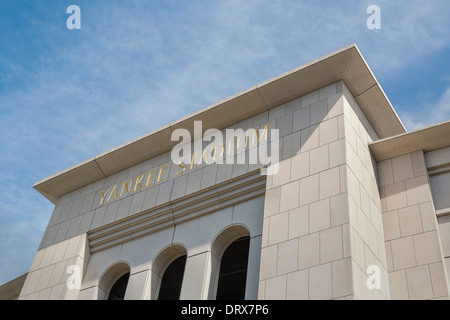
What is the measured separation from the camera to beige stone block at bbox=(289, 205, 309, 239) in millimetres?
14156

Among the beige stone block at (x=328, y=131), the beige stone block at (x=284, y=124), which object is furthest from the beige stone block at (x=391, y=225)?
the beige stone block at (x=284, y=124)

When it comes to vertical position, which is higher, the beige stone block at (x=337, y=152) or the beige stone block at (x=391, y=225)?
the beige stone block at (x=337, y=152)

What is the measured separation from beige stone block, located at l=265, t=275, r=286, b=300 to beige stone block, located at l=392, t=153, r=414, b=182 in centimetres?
550

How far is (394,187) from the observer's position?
16.7 metres

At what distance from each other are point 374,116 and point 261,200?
502 centimetres

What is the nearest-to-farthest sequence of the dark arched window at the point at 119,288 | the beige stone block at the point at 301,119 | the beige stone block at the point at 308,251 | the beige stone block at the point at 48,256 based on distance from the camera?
the beige stone block at the point at 308,251, the beige stone block at the point at 301,119, the dark arched window at the point at 119,288, the beige stone block at the point at 48,256

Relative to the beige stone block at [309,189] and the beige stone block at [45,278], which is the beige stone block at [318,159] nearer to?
the beige stone block at [309,189]

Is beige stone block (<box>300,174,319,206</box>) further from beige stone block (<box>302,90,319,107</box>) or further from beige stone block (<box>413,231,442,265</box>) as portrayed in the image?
beige stone block (<box>302,90,319,107</box>)

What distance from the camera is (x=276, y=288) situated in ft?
44.0

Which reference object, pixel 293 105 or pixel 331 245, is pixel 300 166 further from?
pixel 331 245

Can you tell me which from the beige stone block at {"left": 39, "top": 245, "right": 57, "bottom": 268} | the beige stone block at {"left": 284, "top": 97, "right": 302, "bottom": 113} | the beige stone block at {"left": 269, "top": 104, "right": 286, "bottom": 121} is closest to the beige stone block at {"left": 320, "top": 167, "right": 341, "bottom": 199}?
the beige stone block at {"left": 284, "top": 97, "right": 302, "bottom": 113}

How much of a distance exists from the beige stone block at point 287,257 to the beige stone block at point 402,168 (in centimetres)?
467

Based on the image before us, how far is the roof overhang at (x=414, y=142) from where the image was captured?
16.6 meters
